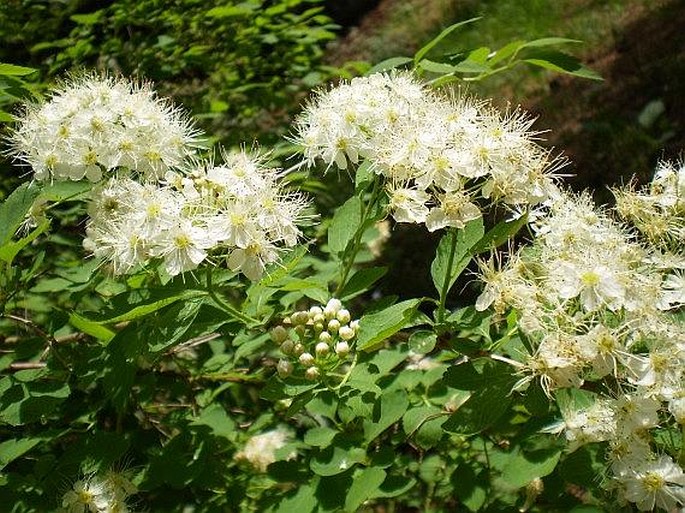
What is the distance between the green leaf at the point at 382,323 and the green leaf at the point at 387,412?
0.25 m

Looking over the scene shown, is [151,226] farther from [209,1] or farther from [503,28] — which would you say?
[503,28]

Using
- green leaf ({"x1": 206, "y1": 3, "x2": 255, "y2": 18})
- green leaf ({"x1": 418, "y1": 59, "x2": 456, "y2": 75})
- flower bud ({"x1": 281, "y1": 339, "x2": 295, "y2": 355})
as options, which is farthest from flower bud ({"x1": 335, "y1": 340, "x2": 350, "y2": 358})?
green leaf ({"x1": 206, "y1": 3, "x2": 255, "y2": 18})

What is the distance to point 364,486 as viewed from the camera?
176 centimetres

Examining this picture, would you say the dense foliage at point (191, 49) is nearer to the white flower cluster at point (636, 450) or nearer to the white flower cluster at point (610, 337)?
the white flower cluster at point (610, 337)

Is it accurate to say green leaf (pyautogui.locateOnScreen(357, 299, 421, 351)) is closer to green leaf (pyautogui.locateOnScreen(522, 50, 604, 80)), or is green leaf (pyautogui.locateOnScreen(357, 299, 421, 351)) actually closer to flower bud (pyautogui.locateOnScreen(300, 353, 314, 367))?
flower bud (pyautogui.locateOnScreen(300, 353, 314, 367))

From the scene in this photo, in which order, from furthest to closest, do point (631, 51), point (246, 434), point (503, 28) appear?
point (503, 28), point (631, 51), point (246, 434)

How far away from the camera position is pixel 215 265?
160 centimetres

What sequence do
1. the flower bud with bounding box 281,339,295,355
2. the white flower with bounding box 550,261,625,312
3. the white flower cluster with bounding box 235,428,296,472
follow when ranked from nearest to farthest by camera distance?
1. the white flower with bounding box 550,261,625,312
2. the flower bud with bounding box 281,339,295,355
3. the white flower cluster with bounding box 235,428,296,472

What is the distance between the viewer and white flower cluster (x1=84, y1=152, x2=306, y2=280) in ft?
5.09

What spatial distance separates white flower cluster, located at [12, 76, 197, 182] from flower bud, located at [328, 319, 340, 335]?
526mm

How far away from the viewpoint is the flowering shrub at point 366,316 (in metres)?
1.56

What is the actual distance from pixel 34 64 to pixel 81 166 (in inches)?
80.4

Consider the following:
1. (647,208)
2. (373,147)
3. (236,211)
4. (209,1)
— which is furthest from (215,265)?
(209,1)

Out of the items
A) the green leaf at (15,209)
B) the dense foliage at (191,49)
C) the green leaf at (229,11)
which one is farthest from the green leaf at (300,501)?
the green leaf at (229,11)
